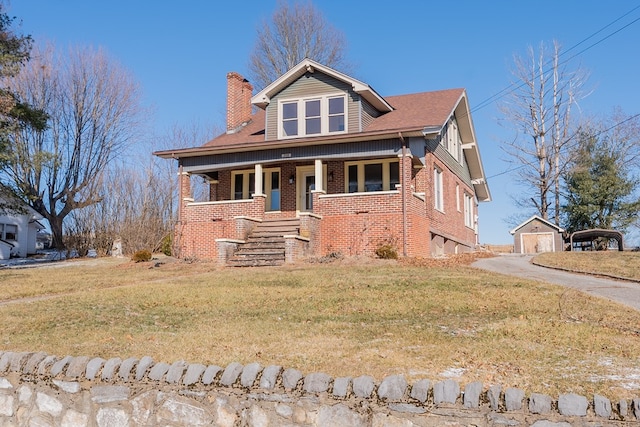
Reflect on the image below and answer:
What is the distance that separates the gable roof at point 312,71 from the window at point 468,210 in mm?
8028

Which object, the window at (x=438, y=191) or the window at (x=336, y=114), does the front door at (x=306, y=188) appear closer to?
the window at (x=336, y=114)

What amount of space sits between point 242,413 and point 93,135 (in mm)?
A: 30892

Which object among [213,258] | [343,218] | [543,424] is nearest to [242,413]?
[543,424]

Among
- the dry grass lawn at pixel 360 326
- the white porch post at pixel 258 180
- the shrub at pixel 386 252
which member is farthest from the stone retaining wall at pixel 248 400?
the white porch post at pixel 258 180

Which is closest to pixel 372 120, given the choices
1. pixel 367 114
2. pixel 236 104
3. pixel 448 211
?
pixel 367 114

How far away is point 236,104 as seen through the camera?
81.1ft

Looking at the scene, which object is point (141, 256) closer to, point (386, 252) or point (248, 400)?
point (386, 252)

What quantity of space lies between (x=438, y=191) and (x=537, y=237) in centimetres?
815

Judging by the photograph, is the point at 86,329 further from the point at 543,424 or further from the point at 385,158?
the point at 385,158

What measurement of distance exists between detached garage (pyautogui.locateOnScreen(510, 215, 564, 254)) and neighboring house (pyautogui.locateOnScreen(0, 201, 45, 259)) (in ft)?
92.7

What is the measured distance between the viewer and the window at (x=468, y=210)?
91.8 ft

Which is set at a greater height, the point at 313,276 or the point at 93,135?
the point at 93,135

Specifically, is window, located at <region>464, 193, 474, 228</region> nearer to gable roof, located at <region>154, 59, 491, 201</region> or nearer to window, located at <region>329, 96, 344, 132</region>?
gable roof, located at <region>154, 59, 491, 201</region>

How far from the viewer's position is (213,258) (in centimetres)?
2006
